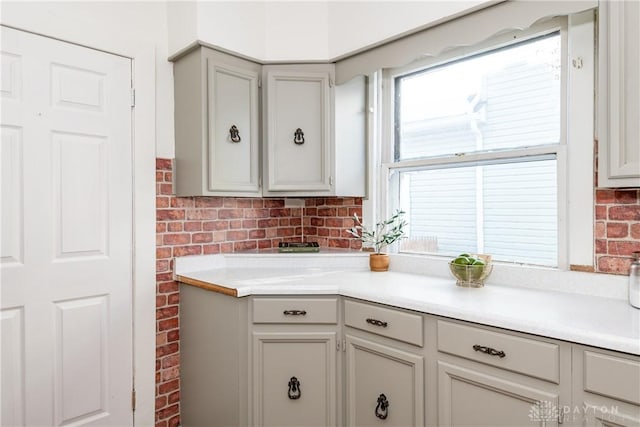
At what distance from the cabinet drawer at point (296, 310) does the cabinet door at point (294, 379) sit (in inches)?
3.0

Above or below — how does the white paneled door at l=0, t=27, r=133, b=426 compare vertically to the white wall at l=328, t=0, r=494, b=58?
below

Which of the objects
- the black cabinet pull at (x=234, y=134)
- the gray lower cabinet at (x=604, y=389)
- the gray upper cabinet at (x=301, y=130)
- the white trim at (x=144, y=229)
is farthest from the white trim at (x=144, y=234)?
the gray lower cabinet at (x=604, y=389)

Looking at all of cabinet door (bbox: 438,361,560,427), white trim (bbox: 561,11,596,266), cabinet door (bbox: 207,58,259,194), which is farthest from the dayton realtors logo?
cabinet door (bbox: 207,58,259,194)

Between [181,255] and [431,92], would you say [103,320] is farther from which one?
[431,92]

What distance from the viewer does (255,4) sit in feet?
8.05

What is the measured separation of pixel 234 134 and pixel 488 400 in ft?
6.01

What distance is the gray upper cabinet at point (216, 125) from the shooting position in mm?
2252

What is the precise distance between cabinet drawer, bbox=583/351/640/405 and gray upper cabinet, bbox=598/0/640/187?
641mm

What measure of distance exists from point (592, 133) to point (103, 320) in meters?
2.54

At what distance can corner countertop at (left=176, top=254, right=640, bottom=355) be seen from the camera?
1.33 metres

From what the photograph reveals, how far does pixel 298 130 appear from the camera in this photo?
2.49 m

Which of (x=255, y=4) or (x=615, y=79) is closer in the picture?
(x=615, y=79)

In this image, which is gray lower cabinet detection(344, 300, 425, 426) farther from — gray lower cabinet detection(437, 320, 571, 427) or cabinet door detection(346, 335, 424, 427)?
gray lower cabinet detection(437, 320, 571, 427)

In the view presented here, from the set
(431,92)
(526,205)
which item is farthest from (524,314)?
(431,92)
